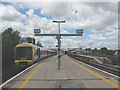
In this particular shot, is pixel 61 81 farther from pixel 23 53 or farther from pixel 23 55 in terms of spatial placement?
pixel 23 53

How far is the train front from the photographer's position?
16594 millimetres

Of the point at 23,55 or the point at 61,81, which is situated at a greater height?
the point at 23,55

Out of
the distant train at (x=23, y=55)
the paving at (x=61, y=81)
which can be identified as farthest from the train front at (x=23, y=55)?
the paving at (x=61, y=81)

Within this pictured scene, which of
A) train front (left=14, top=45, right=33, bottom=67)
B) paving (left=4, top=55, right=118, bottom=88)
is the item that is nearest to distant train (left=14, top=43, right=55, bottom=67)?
train front (left=14, top=45, right=33, bottom=67)

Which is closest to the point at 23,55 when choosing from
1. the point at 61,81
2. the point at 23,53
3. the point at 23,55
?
the point at 23,55

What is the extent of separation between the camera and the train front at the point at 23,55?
16.6 m

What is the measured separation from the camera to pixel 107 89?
20.3 ft

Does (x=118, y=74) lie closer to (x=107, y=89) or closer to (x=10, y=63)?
(x=107, y=89)

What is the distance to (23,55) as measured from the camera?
56.0 ft

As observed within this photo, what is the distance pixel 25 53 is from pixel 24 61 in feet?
3.70

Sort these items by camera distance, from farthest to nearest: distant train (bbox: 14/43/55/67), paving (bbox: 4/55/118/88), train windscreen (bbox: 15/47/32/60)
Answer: train windscreen (bbox: 15/47/32/60) < distant train (bbox: 14/43/55/67) < paving (bbox: 4/55/118/88)

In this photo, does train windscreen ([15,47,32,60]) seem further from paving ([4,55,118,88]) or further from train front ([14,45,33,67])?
paving ([4,55,118,88])

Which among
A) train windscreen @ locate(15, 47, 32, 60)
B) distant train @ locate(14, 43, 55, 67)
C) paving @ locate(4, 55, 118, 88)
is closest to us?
paving @ locate(4, 55, 118, 88)

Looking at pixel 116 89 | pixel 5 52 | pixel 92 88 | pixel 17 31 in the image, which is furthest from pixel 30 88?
pixel 17 31
